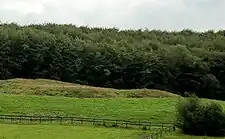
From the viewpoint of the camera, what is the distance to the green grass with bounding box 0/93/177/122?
2766 inches

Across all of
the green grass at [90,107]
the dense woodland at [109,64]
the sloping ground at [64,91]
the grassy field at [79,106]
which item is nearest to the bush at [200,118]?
the grassy field at [79,106]

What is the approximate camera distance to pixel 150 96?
90938 mm

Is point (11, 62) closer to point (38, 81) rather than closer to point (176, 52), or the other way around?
point (38, 81)

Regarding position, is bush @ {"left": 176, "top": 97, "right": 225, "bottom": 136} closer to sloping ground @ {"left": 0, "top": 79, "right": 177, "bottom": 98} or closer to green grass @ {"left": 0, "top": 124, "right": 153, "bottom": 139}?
green grass @ {"left": 0, "top": 124, "right": 153, "bottom": 139}

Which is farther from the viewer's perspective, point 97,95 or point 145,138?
point 97,95

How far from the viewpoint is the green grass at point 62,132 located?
5422 cm

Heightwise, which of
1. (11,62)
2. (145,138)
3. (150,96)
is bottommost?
(145,138)

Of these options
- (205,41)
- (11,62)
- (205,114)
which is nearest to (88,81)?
(11,62)

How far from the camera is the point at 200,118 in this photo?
204 ft

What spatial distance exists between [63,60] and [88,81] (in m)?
7.93

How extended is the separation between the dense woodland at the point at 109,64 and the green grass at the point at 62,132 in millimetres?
57935

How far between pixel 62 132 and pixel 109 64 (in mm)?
64965

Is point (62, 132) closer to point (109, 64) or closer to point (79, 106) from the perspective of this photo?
point (79, 106)

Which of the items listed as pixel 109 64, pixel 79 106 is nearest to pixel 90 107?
pixel 79 106
